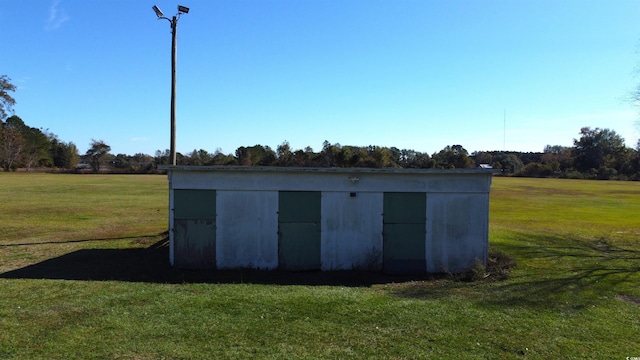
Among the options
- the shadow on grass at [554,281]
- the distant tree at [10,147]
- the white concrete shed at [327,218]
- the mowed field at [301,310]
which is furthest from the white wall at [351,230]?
the distant tree at [10,147]

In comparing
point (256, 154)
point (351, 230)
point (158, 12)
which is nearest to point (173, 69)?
point (158, 12)

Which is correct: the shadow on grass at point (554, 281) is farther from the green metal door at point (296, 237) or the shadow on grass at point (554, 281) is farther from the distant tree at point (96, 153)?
the distant tree at point (96, 153)

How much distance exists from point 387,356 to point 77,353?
3874 millimetres

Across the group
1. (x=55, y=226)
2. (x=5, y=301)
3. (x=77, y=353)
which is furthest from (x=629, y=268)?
(x=55, y=226)

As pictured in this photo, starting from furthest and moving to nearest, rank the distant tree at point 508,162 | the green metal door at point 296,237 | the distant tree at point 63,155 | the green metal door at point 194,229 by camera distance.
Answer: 1. the distant tree at point 508,162
2. the distant tree at point 63,155
3. the green metal door at point 296,237
4. the green metal door at point 194,229

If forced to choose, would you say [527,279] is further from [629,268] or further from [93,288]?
[93,288]

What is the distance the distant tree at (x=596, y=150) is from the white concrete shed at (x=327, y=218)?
127m

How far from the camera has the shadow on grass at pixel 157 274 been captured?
10719 mm

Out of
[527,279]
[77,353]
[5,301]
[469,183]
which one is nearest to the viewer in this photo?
[77,353]

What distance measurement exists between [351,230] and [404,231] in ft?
4.88

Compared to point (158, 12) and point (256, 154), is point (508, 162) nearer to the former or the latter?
point (256, 154)

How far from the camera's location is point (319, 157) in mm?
100375

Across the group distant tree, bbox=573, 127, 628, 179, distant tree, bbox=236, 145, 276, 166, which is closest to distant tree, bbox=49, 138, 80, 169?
distant tree, bbox=236, 145, 276, 166

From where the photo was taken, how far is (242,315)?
7273 millimetres
